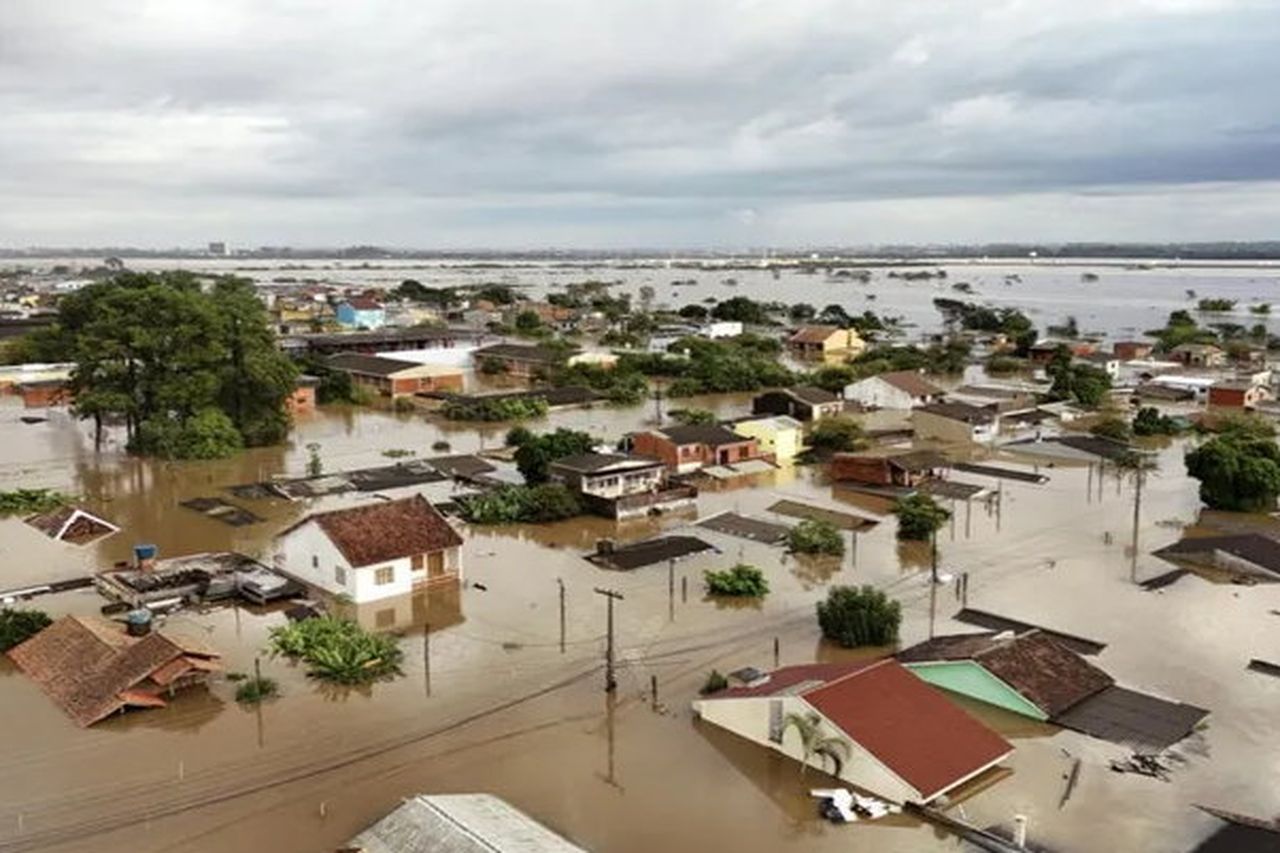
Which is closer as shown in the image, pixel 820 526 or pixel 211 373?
pixel 820 526

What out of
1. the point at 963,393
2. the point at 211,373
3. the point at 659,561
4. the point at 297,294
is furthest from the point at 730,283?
the point at 659,561

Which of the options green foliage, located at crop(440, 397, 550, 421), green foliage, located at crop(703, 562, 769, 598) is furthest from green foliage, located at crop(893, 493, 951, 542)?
green foliage, located at crop(440, 397, 550, 421)

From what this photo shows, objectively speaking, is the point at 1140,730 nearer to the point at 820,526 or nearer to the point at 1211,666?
the point at 1211,666

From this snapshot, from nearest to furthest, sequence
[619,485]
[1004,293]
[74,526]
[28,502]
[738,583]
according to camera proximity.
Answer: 1. [738,583]
2. [74,526]
3. [28,502]
4. [619,485]
5. [1004,293]

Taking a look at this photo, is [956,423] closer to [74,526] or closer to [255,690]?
[74,526]

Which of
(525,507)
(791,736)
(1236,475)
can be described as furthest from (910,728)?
(1236,475)

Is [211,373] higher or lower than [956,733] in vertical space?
higher

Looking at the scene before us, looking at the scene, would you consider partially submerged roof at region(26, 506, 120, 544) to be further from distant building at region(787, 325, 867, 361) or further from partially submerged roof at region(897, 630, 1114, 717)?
distant building at region(787, 325, 867, 361)
